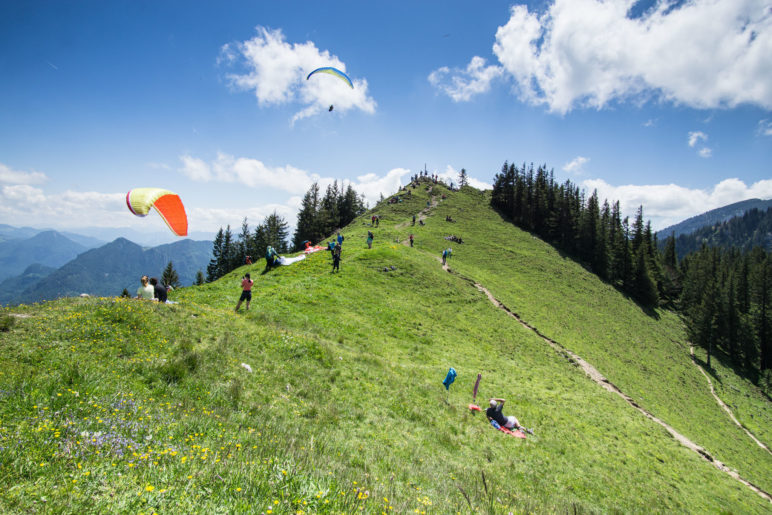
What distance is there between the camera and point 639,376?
112 ft

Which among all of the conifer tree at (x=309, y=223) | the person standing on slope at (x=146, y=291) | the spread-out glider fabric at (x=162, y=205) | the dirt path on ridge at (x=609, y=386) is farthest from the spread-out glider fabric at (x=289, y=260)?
the conifer tree at (x=309, y=223)

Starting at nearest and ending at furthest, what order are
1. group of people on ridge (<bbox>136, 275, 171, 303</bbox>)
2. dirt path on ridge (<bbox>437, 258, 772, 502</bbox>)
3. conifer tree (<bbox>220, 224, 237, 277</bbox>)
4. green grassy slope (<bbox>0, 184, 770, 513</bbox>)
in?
green grassy slope (<bbox>0, 184, 770, 513</bbox>), group of people on ridge (<bbox>136, 275, 171, 303</bbox>), dirt path on ridge (<bbox>437, 258, 772, 502</bbox>), conifer tree (<bbox>220, 224, 237, 277</bbox>)

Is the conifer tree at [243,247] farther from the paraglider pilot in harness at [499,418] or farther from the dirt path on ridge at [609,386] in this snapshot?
the paraglider pilot in harness at [499,418]

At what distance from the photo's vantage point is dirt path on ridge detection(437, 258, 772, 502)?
19281 mm

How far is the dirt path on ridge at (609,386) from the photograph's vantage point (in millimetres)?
19281

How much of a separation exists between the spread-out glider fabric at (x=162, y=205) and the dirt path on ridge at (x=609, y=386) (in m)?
32.9

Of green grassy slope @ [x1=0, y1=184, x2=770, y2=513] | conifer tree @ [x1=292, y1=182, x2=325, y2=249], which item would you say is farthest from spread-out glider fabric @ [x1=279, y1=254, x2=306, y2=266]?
conifer tree @ [x1=292, y1=182, x2=325, y2=249]

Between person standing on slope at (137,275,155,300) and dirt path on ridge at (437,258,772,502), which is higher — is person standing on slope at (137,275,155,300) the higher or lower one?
the higher one

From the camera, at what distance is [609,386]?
27172 millimetres

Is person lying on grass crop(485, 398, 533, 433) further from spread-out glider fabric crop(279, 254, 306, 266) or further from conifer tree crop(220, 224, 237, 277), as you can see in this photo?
conifer tree crop(220, 224, 237, 277)

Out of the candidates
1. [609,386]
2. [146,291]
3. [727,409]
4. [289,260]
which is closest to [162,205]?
[146,291]

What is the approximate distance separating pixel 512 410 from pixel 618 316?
48.1 m

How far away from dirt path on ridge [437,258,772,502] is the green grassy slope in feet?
5.88

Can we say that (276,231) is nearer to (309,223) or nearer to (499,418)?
(309,223)
